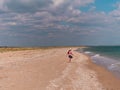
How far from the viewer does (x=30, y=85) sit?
15.6 m

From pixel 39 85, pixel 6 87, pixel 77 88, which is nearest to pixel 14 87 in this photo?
pixel 6 87

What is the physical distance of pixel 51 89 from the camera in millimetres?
14383

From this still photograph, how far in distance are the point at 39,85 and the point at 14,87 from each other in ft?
5.82

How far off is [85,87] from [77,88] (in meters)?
0.75

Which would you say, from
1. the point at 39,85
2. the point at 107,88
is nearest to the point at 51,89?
the point at 39,85

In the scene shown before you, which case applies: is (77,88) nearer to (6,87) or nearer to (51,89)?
(51,89)

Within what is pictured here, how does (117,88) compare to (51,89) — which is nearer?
(51,89)

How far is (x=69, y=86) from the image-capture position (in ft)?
51.2

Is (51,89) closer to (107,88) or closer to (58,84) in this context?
(58,84)

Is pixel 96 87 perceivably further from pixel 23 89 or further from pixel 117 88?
pixel 23 89

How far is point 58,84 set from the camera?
635 inches

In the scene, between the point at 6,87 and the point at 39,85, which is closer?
the point at 6,87

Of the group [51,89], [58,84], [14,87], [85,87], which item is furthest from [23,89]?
[85,87]

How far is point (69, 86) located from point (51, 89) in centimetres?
171
